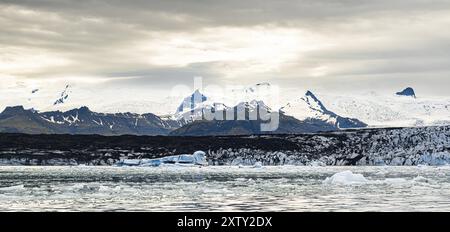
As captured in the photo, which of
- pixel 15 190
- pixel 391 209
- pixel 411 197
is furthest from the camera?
pixel 15 190

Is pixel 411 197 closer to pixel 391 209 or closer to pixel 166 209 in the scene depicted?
pixel 391 209

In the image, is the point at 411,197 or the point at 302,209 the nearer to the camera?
the point at 302,209
